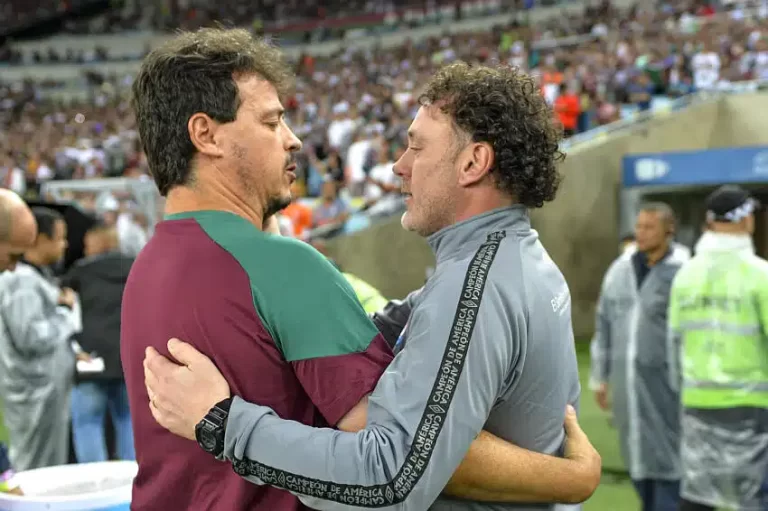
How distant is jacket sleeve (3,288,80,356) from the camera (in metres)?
4.38

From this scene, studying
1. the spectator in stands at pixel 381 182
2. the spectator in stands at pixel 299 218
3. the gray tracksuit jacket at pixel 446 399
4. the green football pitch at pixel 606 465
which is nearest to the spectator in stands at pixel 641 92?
the spectator in stands at pixel 381 182

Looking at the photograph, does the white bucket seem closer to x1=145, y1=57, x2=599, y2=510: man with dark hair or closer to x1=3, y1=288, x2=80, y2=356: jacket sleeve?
x1=145, y1=57, x2=599, y2=510: man with dark hair

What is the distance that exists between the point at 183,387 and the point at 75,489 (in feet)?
3.51

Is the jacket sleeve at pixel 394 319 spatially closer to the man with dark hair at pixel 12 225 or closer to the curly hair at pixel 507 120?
the curly hair at pixel 507 120

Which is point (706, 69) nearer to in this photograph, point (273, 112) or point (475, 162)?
point (475, 162)

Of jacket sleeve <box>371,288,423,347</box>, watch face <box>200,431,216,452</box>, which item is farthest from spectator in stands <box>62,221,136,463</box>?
watch face <box>200,431,216,452</box>

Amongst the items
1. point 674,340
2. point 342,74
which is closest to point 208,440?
point 674,340

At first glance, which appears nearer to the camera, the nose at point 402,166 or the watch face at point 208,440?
the watch face at point 208,440

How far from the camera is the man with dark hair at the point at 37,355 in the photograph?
441cm

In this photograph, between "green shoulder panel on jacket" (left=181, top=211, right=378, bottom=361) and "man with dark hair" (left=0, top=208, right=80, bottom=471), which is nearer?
"green shoulder panel on jacket" (left=181, top=211, right=378, bottom=361)

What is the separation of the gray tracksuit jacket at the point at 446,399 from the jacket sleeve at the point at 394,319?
10.5 inches

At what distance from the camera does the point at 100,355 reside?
494 centimetres

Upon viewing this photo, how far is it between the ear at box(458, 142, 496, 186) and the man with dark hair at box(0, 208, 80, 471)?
11.7 ft

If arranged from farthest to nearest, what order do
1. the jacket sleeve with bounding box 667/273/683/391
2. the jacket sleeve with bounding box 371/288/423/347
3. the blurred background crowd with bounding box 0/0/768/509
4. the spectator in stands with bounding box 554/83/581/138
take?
the spectator in stands with bounding box 554/83/581/138
the blurred background crowd with bounding box 0/0/768/509
the jacket sleeve with bounding box 667/273/683/391
the jacket sleeve with bounding box 371/288/423/347
